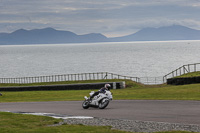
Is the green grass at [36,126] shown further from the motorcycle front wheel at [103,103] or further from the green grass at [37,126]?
the motorcycle front wheel at [103,103]

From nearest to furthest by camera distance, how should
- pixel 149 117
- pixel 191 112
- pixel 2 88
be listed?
pixel 149 117 → pixel 191 112 → pixel 2 88

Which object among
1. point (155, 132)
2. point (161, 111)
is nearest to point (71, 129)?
point (155, 132)

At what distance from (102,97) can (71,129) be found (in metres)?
8.16

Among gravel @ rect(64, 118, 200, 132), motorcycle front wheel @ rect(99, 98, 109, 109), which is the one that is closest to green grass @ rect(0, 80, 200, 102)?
motorcycle front wheel @ rect(99, 98, 109, 109)

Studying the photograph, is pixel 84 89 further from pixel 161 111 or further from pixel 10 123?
pixel 10 123

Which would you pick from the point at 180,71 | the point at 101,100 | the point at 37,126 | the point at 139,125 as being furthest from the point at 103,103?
the point at 180,71

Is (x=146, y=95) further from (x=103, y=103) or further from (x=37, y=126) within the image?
(x=37, y=126)

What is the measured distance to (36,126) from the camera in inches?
634

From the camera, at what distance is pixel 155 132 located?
43.9 ft

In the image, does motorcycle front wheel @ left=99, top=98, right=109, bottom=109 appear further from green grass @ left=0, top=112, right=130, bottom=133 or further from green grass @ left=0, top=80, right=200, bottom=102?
green grass @ left=0, top=80, right=200, bottom=102

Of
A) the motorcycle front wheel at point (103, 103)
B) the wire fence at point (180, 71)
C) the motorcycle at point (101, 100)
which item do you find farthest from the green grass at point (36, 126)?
the wire fence at point (180, 71)

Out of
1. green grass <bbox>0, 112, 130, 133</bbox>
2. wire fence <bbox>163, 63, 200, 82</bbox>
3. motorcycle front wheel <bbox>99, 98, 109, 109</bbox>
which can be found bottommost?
green grass <bbox>0, 112, 130, 133</bbox>

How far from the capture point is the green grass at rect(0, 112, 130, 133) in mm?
14359

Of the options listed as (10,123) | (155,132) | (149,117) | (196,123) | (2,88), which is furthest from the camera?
(2,88)
